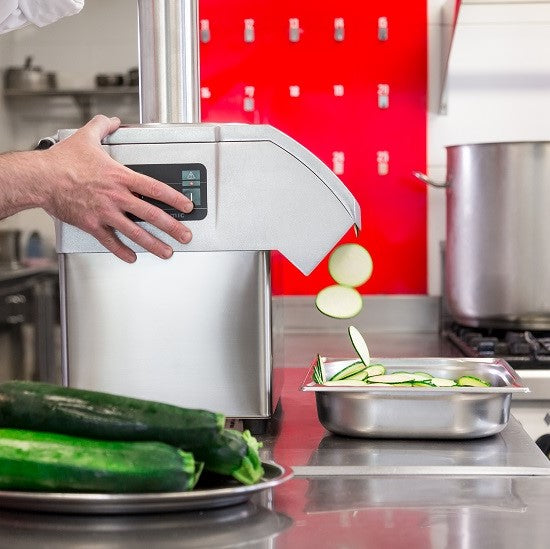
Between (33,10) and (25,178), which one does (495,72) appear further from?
(25,178)

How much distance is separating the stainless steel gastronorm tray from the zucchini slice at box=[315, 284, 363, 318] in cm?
14

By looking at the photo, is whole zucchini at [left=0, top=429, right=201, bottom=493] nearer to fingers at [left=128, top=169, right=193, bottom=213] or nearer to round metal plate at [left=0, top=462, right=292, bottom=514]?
round metal plate at [left=0, top=462, right=292, bottom=514]

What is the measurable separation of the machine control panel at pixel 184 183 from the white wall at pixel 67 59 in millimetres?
2471

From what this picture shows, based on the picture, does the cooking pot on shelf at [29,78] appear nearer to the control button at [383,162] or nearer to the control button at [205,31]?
the control button at [205,31]

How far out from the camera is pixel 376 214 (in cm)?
269

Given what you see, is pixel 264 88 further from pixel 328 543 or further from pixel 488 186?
pixel 328 543

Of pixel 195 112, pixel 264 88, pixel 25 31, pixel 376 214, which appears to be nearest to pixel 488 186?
pixel 376 214

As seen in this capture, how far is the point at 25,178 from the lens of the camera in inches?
49.5

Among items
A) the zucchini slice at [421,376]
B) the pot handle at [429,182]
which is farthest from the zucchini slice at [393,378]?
the pot handle at [429,182]

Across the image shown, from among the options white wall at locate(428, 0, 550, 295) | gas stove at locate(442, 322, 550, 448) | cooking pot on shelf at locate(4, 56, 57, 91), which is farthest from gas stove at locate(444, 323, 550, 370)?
cooking pot on shelf at locate(4, 56, 57, 91)

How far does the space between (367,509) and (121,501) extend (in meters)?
0.22

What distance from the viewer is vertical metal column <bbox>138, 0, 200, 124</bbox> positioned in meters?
1.41

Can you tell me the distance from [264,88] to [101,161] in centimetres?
153

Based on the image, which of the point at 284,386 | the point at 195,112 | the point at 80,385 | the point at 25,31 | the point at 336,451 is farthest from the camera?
the point at 25,31
